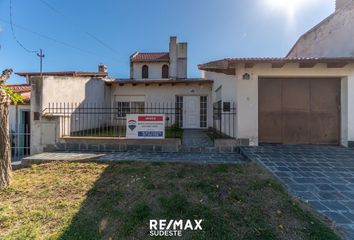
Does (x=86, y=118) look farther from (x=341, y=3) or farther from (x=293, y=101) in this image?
(x=341, y=3)

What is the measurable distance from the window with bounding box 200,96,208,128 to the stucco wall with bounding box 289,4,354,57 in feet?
21.1

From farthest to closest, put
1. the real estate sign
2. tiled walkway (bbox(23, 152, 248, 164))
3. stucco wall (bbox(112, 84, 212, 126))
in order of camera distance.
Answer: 1. stucco wall (bbox(112, 84, 212, 126))
2. the real estate sign
3. tiled walkway (bbox(23, 152, 248, 164))

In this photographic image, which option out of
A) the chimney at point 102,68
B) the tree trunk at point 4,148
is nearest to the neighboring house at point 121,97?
the chimney at point 102,68

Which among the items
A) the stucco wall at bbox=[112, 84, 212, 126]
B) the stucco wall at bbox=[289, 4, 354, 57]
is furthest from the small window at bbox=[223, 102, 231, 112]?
the stucco wall at bbox=[112, 84, 212, 126]

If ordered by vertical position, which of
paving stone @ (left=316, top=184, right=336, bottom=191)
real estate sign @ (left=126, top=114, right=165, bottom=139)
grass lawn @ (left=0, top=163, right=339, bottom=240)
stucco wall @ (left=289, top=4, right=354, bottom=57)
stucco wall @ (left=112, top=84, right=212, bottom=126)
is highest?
stucco wall @ (left=289, top=4, right=354, bottom=57)

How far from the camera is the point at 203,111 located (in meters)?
13.6

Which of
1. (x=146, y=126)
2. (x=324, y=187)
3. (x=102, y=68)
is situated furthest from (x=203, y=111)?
(x=102, y=68)

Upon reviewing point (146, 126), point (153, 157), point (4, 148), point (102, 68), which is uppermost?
point (102, 68)

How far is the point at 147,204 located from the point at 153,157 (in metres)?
2.68

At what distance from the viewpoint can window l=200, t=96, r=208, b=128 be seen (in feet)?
44.3

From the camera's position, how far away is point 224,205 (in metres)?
3.29

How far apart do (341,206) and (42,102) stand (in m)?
9.08

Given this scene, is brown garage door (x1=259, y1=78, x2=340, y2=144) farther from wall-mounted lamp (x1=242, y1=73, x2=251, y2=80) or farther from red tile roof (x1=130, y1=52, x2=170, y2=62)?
red tile roof (x1=130, y1=52, x2=170, y2=62)

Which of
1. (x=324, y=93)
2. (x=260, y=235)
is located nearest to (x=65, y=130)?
(x=260, y=235)
